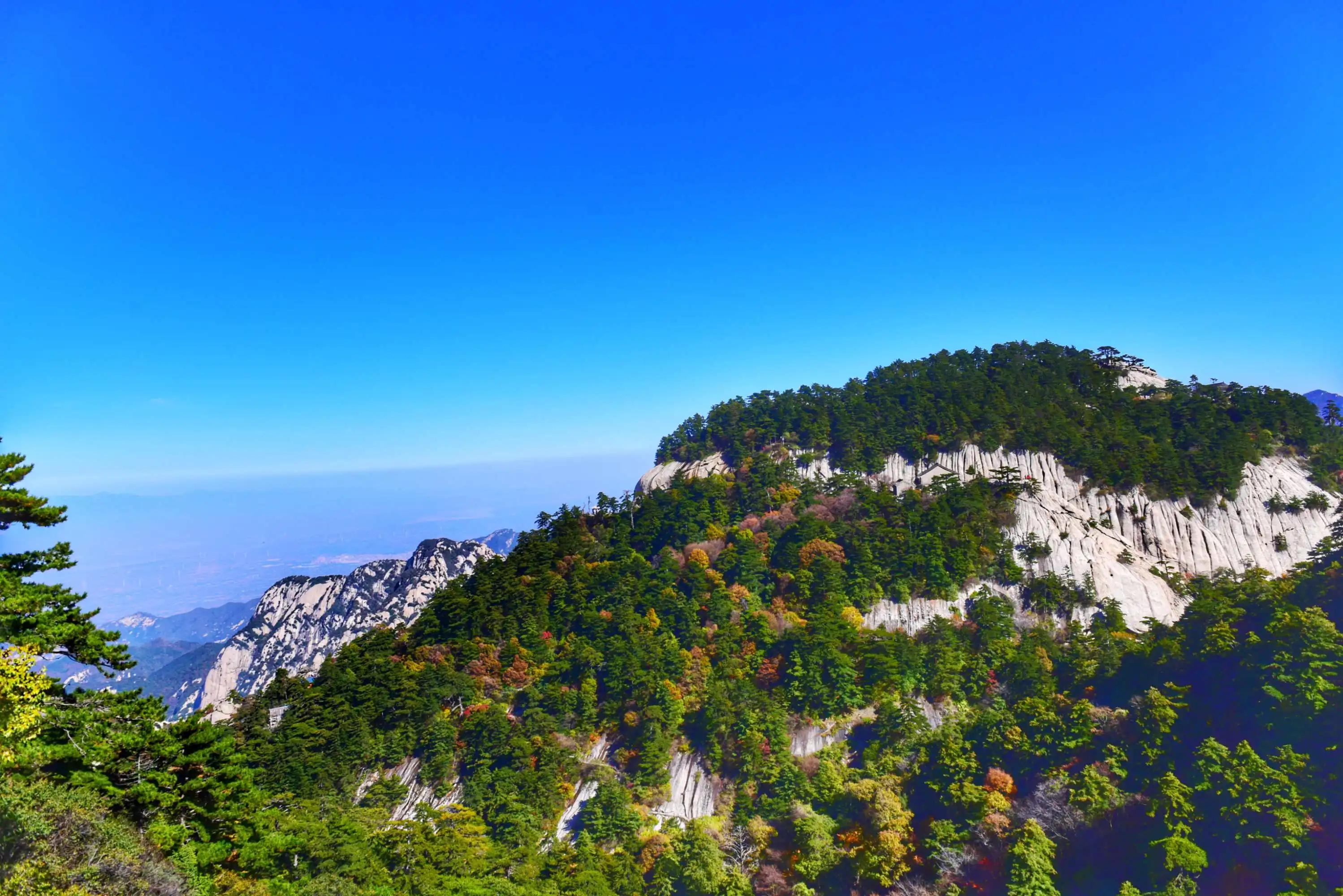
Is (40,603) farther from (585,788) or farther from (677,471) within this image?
(677,471)

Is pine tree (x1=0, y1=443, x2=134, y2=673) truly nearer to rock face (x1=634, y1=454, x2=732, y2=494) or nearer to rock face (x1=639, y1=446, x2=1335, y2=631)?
rock face (x1=639, y1=446, x2=1335, y2=631)

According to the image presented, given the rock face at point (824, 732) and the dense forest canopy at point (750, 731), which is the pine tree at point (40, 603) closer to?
the dense forest canopy at point (750, 731)

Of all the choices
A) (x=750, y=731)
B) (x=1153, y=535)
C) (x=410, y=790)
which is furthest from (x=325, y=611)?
(x=1153, y=535)

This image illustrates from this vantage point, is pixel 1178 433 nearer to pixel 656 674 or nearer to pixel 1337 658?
pixel 1337 658

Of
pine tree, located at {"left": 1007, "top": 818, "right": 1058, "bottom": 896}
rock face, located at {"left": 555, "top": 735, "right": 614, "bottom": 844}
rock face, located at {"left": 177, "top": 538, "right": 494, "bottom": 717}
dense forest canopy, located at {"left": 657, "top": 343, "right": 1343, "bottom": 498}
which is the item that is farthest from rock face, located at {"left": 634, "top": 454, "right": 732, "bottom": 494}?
pine tree, located at {"left": 1007, "top": 818, "right": 1058, "bottom": 896}

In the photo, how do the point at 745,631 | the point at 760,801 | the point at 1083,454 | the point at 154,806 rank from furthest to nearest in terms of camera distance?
1. the point at 1083,454
2. the point at 745,631
3. the point at 760,801
4. the point at 154,806

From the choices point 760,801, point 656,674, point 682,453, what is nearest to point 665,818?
A: point 760,801
